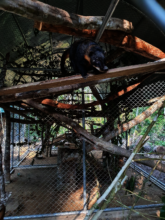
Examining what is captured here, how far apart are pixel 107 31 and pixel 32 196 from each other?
3.55 meters

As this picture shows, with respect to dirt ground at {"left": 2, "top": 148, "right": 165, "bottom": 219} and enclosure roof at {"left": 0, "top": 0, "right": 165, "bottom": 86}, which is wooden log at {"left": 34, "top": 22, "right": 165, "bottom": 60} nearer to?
enclosure roof at {"left": 0, "top": 0, "right": 165, "bottom": 86}

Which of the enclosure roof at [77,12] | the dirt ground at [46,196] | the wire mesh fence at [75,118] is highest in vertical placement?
the enclosure roof at [77,12]

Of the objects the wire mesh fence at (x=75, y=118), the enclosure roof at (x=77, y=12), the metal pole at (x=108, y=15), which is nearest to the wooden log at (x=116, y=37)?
the metal pole at (x=108, y=15)

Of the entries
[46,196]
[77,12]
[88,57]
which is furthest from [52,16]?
[46,196]

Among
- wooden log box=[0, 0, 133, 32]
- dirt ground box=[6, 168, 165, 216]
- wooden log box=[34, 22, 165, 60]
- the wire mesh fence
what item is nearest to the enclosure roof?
the wire mesh fence

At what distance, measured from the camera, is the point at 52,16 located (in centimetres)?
130

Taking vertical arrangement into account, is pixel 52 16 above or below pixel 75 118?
above

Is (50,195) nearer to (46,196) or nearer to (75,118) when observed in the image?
(46,196)

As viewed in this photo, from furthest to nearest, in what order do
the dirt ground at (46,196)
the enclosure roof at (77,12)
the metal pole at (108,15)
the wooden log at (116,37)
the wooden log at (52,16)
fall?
the dirt ground at (46,196) → the enclosure roof at (77,12) → the wooden log at (116,37) → the metal pole at (108,15) → the wooden log at (52,16)

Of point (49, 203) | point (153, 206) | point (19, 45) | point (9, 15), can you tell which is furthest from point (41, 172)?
point (9, 15)

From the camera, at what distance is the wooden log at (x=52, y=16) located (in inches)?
44.6

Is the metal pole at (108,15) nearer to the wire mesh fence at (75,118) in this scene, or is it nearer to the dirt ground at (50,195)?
the wire mesh fence at (75,118)

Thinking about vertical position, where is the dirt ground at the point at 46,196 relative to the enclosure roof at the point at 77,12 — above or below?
below

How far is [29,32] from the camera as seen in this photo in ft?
11.7
